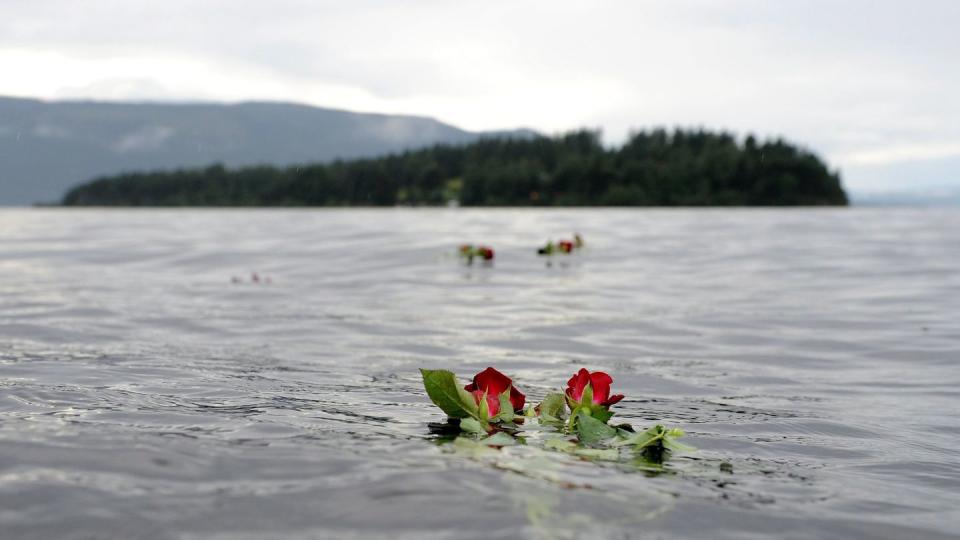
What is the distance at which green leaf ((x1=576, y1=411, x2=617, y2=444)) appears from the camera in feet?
12.8

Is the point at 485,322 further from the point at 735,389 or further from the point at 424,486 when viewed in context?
the point at 424,486

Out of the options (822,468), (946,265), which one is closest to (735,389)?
(822,468)

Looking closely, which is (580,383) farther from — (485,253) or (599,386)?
(485,253)

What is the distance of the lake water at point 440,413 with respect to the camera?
292 cm

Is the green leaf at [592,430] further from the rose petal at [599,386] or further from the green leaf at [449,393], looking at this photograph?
the green leaf at [449,393]

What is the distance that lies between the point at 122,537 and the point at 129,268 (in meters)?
15.5

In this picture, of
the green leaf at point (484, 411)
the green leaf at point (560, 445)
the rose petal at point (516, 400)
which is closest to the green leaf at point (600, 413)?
the green leaf at point (560, 445)

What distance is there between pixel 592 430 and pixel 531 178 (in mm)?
140924

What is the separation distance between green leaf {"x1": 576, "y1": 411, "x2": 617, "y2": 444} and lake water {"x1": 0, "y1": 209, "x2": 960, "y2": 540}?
336 mm

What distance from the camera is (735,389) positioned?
20.1 ft

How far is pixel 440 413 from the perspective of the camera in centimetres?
464

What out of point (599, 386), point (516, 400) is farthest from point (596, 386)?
point (516, 400)

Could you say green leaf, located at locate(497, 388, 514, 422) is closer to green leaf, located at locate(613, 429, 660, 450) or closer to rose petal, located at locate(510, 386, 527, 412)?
rose petal, located at locate(510, 386, 527, 412)

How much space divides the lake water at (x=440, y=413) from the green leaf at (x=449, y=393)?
0.21m
